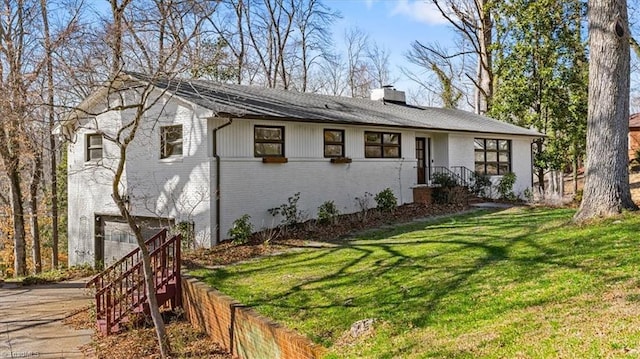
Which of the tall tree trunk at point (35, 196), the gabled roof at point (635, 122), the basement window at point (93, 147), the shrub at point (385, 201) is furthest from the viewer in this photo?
the gabled roof at point (635, 122)

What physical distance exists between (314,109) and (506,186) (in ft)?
29.1

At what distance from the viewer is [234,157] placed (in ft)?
42.0

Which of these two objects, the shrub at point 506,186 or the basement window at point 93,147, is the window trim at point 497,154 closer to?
the shrub at point 506,186

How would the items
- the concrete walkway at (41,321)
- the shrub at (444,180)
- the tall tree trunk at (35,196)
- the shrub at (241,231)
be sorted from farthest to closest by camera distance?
the tall tree trunk at (35,196) < the shrub at (444,180) < the shrub at (241,231) < the concrete walkway at (41,321)

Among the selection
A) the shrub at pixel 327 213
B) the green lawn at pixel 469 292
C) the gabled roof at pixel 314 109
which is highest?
the gabled roof at pixel 314 109

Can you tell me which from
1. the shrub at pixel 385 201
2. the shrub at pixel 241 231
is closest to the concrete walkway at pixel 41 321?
the shrub at pixel 241 231

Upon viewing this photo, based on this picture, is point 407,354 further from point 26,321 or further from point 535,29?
point 535,29

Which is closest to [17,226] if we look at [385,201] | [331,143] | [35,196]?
[35,196]

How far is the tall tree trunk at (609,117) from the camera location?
28.7ft

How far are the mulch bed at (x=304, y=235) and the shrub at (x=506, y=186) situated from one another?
13.2 feet

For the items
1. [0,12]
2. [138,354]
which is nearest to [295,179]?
[138,354]

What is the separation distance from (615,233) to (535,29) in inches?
637

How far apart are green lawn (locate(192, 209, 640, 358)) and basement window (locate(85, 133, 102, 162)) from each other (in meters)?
8.72

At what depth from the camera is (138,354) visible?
721 cm
